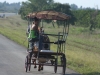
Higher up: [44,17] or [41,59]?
[44,17]

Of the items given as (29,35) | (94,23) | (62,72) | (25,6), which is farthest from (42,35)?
(25,6)

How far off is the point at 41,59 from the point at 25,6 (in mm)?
81220

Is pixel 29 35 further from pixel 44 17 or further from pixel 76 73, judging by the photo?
pixel 76 73

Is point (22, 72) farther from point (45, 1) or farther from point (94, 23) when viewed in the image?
point (45, 1)

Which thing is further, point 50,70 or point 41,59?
point 50,70

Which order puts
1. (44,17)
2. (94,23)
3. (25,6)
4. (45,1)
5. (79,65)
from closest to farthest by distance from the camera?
(44,17) < (79,65) < (94,23) < (25,6) < (45,1)

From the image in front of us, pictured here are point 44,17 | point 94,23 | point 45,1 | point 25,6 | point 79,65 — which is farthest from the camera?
point 45,1

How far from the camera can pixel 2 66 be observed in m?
13.6

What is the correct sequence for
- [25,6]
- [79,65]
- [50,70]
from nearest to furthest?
[50,70] < [79,65] < [25,6]

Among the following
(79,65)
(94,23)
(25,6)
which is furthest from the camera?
(25,6)

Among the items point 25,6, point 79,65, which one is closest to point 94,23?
point 25,6

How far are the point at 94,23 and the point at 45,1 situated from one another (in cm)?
3514

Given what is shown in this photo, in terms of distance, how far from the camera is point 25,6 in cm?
9256

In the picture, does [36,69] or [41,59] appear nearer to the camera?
[41,59]
